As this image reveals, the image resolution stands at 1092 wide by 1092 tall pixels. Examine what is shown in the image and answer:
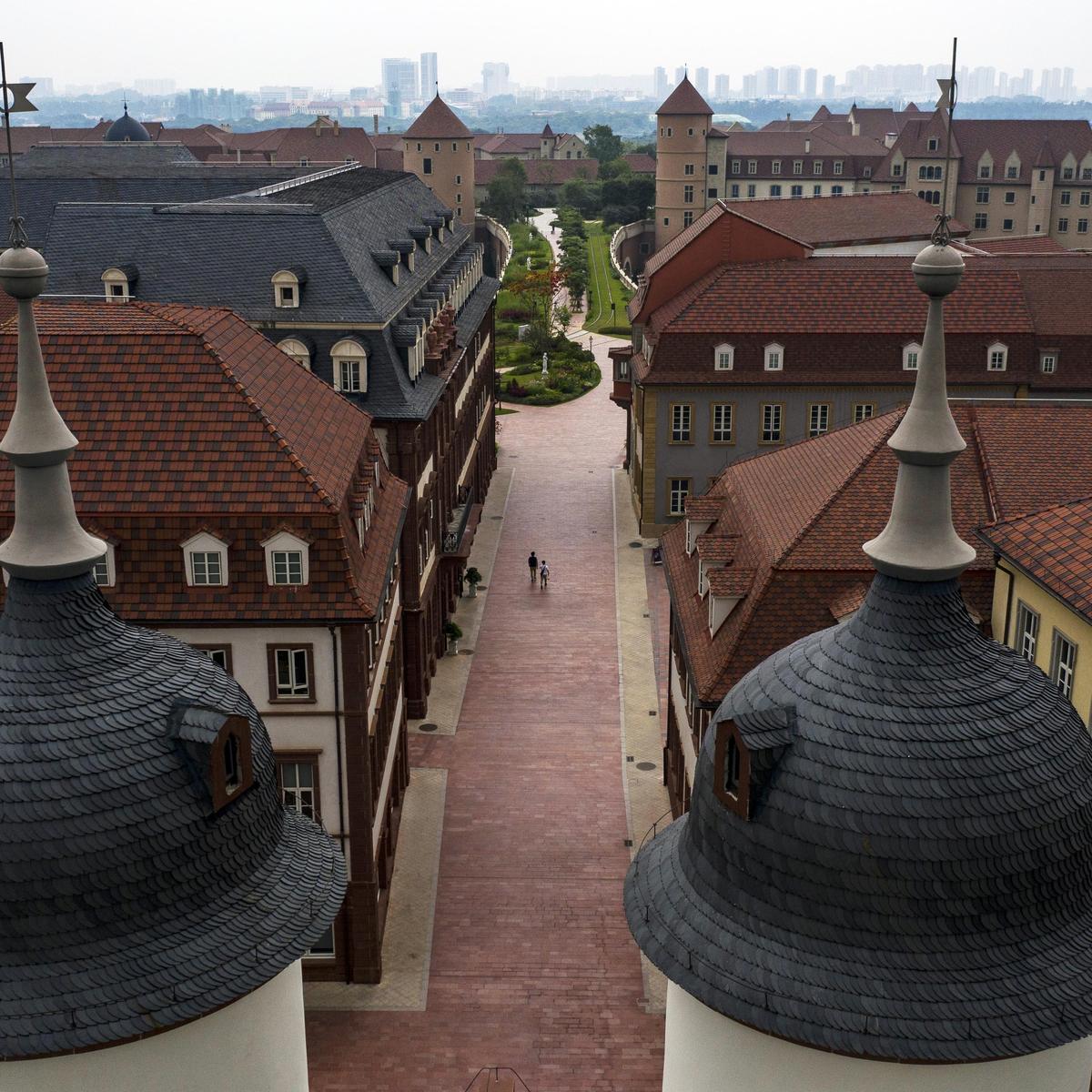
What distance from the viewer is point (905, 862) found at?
12.4 meters

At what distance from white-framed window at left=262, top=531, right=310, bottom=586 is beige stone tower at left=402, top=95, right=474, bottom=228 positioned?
126 meters

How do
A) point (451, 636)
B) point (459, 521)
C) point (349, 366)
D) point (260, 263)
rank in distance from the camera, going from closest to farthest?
point (349, 366)
point (260, 263)
point (451, 636)
point (459, 521)

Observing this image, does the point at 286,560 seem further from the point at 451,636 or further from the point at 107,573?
the point at 451,636

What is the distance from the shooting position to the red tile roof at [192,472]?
33.6 m

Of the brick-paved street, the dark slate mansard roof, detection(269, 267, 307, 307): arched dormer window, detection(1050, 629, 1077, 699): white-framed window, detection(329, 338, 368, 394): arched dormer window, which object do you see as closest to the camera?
detection(1050, 629, 1077, 699): white-framed window

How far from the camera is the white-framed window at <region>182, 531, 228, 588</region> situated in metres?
33.6

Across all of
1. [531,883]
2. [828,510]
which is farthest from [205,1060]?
[531,883]

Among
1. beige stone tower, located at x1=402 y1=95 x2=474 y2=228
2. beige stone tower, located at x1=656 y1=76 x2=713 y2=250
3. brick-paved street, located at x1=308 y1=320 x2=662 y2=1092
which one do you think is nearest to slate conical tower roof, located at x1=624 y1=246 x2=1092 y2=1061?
brick-paved street, located at x1=308 y1=320 x2=662 y2=1092

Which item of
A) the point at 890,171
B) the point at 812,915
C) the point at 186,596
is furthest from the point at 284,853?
the point at 890,171

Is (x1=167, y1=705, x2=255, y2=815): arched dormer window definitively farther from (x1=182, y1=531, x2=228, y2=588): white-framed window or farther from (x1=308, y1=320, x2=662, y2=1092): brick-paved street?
(x1=308, y1=320, x2=662, y2=1092): brick-paved street

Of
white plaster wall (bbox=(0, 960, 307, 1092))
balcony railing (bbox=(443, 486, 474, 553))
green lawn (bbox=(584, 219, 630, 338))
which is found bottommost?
green lawn (bbox=(584, 219, 630, 338))

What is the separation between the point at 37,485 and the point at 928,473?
8266 mm

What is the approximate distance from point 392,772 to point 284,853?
2896 cm

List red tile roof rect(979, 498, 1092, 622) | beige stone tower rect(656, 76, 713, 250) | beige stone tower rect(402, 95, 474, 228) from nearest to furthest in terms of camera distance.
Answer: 1. red tile roof rect(979, 498, 1092, 622)
2. beige stone tower rect(402, 95, 474, 228)
3. beige stone tower rect(656, 76, 713, 250)
